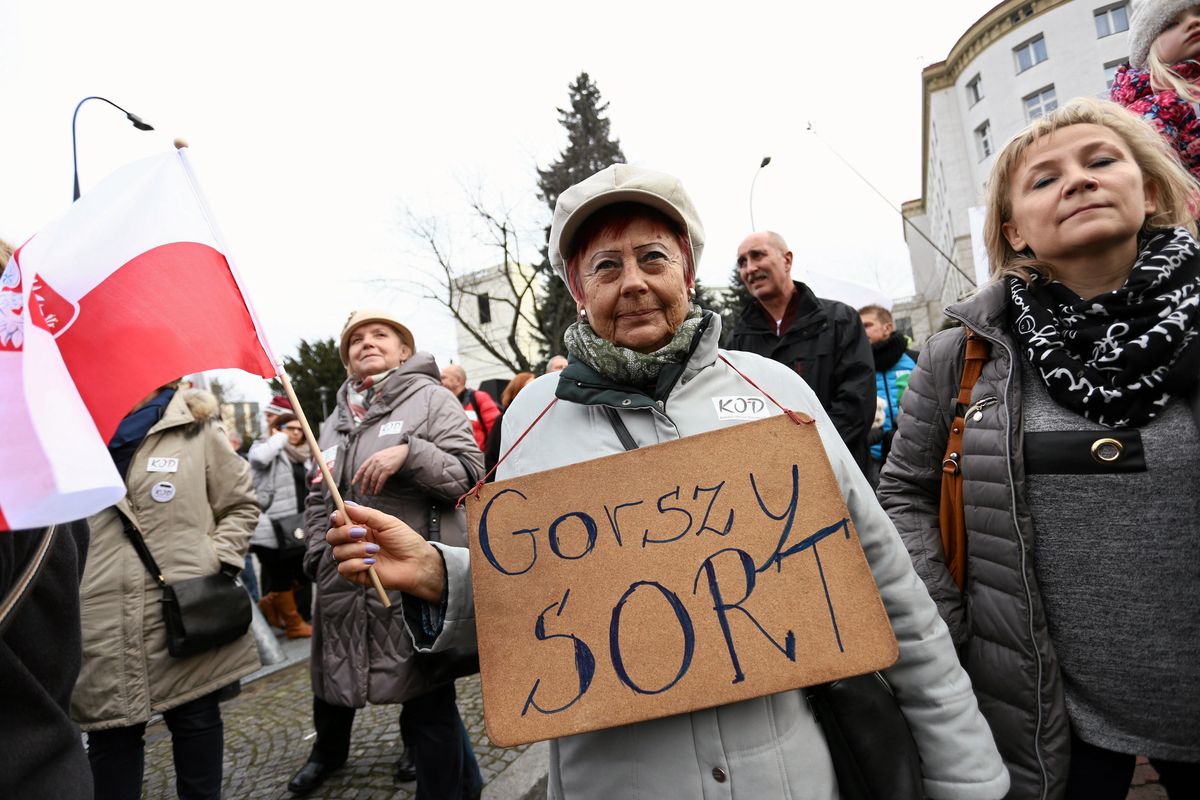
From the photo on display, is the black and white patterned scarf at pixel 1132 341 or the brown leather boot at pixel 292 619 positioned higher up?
the black and white patterned scarf at pixel 1132 341

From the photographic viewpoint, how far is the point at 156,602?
2693 millimetres

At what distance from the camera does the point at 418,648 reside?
53.2 inches

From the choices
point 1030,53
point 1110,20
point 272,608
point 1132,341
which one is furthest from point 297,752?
point 1110,20

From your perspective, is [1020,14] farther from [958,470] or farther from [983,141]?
[958,470]

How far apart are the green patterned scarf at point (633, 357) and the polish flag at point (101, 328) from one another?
0.70m

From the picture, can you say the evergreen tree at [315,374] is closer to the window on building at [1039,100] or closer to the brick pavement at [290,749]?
the brick pavement at [290,749]

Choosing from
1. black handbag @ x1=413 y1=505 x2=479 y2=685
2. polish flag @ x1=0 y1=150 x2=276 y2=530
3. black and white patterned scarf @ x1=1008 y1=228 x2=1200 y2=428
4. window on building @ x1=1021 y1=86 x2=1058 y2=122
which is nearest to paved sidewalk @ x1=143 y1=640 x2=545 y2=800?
black handbag @ x1=413 y1=505 x2=479 y2=685

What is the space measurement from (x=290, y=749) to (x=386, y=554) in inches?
130

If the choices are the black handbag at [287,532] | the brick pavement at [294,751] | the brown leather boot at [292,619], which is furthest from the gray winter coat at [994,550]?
the brown leather boot at [292,619]

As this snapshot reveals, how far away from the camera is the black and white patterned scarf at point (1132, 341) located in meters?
1.32

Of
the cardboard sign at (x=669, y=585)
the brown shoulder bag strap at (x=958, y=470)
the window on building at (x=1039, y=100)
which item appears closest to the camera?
the cardboard sign at (x=669, y=585)

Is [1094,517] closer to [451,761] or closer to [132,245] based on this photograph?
[132,245]

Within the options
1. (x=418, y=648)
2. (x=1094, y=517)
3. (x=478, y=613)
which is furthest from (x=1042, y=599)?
(x=418, y=648)

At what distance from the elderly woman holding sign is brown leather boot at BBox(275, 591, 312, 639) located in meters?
5.82
